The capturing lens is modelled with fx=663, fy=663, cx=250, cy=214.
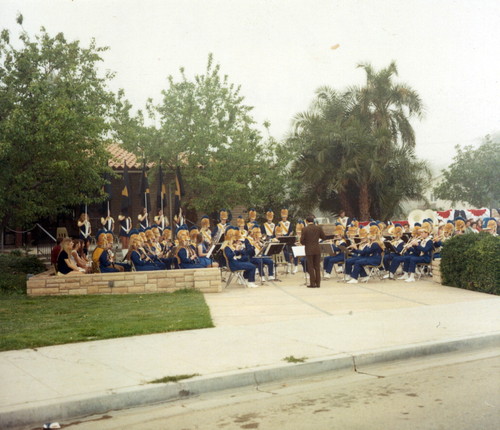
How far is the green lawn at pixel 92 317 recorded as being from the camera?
393 inches

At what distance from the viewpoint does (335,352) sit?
8.48 metres

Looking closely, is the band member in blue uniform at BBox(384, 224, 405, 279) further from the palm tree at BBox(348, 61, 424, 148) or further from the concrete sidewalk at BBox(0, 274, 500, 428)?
the palm tree at BBox(348, 61, 424, 148)

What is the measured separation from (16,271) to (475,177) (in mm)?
39578

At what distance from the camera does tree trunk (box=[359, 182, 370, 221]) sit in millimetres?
33438

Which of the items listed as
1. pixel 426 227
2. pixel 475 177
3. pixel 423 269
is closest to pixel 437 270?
pixel 426 227

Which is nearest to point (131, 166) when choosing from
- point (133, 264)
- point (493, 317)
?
point (133, 264)

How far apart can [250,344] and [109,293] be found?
24.1ft

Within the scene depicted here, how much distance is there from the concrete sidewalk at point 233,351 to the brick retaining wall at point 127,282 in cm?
262

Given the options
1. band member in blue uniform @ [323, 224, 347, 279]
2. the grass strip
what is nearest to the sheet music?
band member in blue uniform @ [323, 224, 347, 279]

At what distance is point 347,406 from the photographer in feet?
21.2

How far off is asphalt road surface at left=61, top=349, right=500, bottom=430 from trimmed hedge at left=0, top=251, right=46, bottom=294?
1104 cm

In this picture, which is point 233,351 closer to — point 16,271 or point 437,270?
point 437,270

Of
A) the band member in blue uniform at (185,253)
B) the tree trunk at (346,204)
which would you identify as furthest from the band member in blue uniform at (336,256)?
the tree trunk at (346,204)

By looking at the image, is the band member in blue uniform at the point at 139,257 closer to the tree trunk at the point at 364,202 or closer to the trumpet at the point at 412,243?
the trumpet at the point at 412,243
